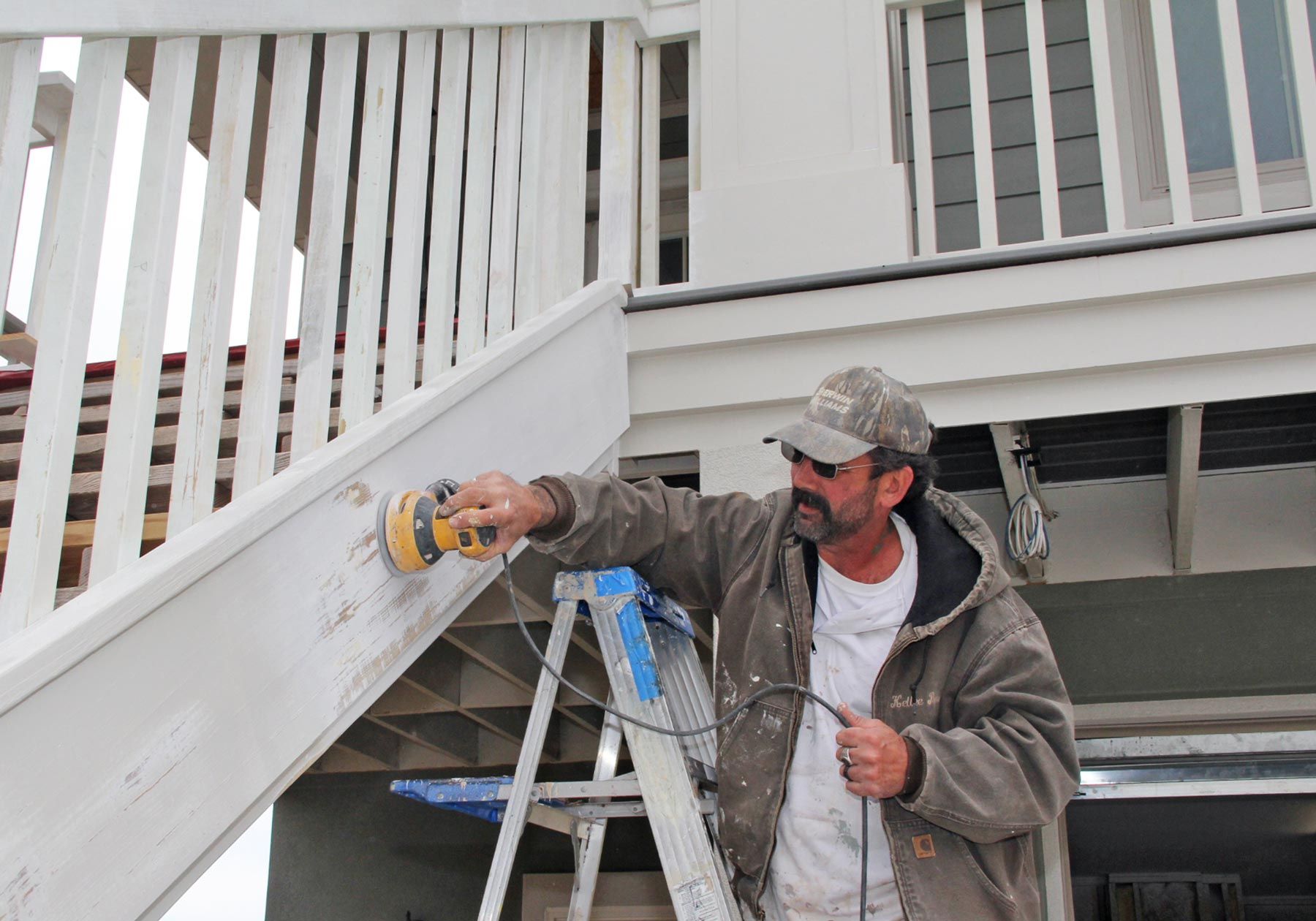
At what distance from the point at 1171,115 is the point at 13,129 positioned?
8.51 feet

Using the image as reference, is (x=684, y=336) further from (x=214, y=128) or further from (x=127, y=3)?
(x=127, y=3)

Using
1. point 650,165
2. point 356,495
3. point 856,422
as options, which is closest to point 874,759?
point 856,422

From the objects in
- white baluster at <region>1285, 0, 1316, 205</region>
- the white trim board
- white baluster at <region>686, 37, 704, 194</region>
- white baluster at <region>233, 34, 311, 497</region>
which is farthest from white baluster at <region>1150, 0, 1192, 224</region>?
white baluster at <region>233, 34, 311, 497</region>

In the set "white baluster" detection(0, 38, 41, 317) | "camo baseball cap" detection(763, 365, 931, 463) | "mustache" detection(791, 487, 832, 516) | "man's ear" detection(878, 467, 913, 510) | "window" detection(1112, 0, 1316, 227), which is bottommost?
"mustache" detection(791, 487, 832, 516)

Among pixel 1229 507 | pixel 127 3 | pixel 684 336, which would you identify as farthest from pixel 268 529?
pixel 1229 507

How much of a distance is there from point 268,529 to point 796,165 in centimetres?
199

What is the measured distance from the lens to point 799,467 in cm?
218

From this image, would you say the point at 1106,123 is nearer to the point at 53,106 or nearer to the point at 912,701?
the point at 912,701

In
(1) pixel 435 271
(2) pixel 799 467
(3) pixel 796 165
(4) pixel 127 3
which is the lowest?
(2) pixel 799 467

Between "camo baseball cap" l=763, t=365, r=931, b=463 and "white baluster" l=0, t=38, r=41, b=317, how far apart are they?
1302mm

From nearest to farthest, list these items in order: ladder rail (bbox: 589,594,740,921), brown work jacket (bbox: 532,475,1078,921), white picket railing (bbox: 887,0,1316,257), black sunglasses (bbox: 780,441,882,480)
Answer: brown work jacket (bbox: 532,475,1078,921), ladder rail (bbox: 589,594,740,921), black sunglasses (bbox: 780,441,882,480), white picket railing (bbox: 887,0,1316,257)

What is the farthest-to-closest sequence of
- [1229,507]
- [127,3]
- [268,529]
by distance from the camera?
1. [1229,507]
2. [127,3]
3. [268,529]

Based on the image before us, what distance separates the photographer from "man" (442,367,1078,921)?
1.91 m

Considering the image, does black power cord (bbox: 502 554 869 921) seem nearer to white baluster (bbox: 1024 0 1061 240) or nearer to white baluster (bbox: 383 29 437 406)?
white baluster (bbox: 383 29 437 406)
